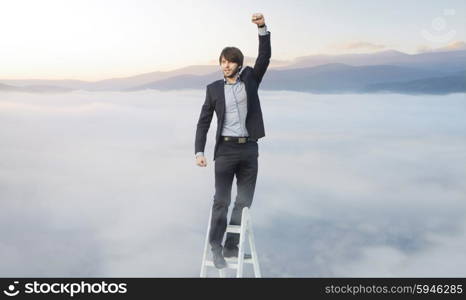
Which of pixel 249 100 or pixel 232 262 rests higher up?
pixel 249 100

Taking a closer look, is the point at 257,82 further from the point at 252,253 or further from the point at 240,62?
the point at 252,253

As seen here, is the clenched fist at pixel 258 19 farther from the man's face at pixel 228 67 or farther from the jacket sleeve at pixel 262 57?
the man's face at pixel 228 67

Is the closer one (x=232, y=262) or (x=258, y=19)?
(x=258, y=19)

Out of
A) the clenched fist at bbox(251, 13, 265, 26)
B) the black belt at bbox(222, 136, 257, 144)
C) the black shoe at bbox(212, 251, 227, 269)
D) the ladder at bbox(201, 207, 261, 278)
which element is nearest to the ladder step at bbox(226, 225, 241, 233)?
the ladder at bbox(201, 207, 261, 278)

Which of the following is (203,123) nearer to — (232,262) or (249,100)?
(249,100)

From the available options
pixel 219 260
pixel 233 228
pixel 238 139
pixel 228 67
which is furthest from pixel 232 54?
→ pixel 219 260

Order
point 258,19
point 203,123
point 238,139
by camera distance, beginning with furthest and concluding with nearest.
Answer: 1. point 203,123
2. point 238,139
3. point 258,19

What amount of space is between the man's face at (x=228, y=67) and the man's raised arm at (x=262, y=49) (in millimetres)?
249

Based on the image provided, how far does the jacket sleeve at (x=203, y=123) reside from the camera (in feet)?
24.6

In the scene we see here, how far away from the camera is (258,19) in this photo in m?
7.26

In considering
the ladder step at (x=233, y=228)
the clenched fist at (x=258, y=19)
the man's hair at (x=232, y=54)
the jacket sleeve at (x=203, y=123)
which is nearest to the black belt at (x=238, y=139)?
the jacket sleeve at (x=203, y=123)

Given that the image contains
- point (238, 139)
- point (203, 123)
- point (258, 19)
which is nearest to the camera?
point (258, 19)

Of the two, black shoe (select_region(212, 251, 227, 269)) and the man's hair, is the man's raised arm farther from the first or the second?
black shoe (select_region(212, 251, 227, 269))

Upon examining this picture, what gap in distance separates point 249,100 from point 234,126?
11.6 inches
